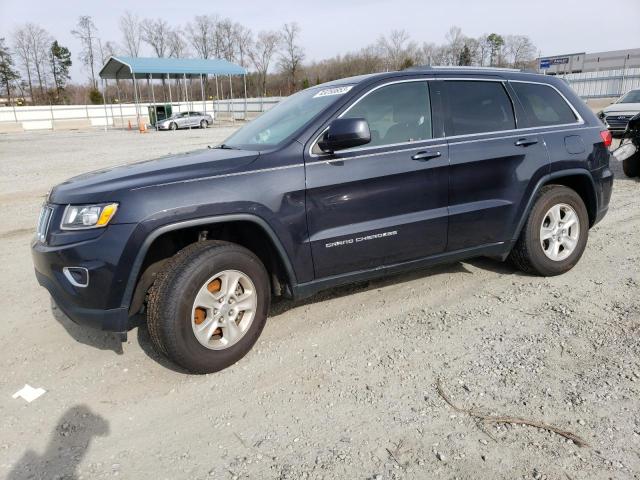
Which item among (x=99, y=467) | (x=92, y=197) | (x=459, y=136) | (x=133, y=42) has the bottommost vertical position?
(x=99, y=467)

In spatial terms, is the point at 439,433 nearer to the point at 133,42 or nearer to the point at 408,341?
the point at 408,341

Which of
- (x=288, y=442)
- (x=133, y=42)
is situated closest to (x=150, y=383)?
(x=288, y=442)

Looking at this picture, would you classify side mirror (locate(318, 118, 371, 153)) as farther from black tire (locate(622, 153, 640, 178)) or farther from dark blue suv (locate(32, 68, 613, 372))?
black tire (locate(622, 153, 640, 178))

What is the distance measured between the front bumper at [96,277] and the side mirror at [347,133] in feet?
4.51

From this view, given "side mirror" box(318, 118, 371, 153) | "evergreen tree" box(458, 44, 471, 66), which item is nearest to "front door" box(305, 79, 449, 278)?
"side mirror" box(318, 118, 371, 153)

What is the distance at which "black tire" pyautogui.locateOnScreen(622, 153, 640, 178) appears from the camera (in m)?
9.34

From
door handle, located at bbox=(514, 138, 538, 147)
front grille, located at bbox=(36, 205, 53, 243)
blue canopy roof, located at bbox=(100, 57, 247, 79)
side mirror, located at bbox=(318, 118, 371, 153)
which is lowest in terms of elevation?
front grille, located at bbox=(36, 205, 53, 243)

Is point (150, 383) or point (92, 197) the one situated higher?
point (92, 197)

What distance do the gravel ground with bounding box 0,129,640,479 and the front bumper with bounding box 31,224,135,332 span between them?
511 mm

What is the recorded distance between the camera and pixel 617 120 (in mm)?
15227

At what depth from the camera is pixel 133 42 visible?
68375 millimetres

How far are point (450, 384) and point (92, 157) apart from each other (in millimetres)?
15383

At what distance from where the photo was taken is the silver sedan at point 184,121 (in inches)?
1257

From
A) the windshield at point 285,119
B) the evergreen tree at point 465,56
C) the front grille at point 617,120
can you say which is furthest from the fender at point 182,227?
the evergreen tree at point 465,56
